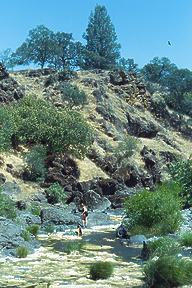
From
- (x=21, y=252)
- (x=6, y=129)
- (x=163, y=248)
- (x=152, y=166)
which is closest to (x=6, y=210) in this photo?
(x=21, y=252)

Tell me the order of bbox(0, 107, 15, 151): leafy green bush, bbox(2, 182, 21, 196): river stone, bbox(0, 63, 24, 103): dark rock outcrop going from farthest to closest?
bbox(0, 63, 24, 103): dark rock outcrop, bbox(0, 107, 15, 151): leafy green bush, bbox(2, 182, 21, 196): river stone

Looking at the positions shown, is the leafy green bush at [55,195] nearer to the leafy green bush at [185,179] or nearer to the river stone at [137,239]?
the leafy green bush at [185,179]

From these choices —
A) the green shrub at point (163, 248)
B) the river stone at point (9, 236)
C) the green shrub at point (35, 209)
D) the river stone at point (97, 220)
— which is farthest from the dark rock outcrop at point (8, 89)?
the green shrub at point (163, 248)

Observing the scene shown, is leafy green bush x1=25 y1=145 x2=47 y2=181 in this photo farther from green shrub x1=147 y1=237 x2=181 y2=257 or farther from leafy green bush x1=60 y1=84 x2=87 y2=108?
green shrub x1=147 y1=237 x2=181 y2=257

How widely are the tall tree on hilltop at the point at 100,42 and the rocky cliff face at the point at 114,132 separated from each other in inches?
730

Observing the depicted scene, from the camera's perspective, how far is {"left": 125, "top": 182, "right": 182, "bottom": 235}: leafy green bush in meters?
33.1

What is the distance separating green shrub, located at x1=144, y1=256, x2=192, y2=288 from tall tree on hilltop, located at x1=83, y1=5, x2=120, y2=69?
111823 mm

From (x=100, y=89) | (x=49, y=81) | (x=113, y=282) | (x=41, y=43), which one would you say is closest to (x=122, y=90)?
(x=100, y=89)

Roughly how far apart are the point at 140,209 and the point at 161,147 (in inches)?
2413

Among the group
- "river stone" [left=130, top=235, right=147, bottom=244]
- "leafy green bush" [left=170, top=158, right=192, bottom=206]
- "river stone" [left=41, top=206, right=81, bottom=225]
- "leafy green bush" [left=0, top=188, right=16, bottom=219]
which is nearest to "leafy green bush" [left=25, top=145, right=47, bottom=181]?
"leafy green bush" [left=170, top=158, right=192, bottom=206]

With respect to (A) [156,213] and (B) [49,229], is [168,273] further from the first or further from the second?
(B) [49,229]

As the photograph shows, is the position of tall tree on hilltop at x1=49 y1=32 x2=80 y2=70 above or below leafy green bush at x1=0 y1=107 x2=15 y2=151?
above

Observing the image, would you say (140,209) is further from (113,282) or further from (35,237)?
(113,282)

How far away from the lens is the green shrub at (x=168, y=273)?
17.2m
